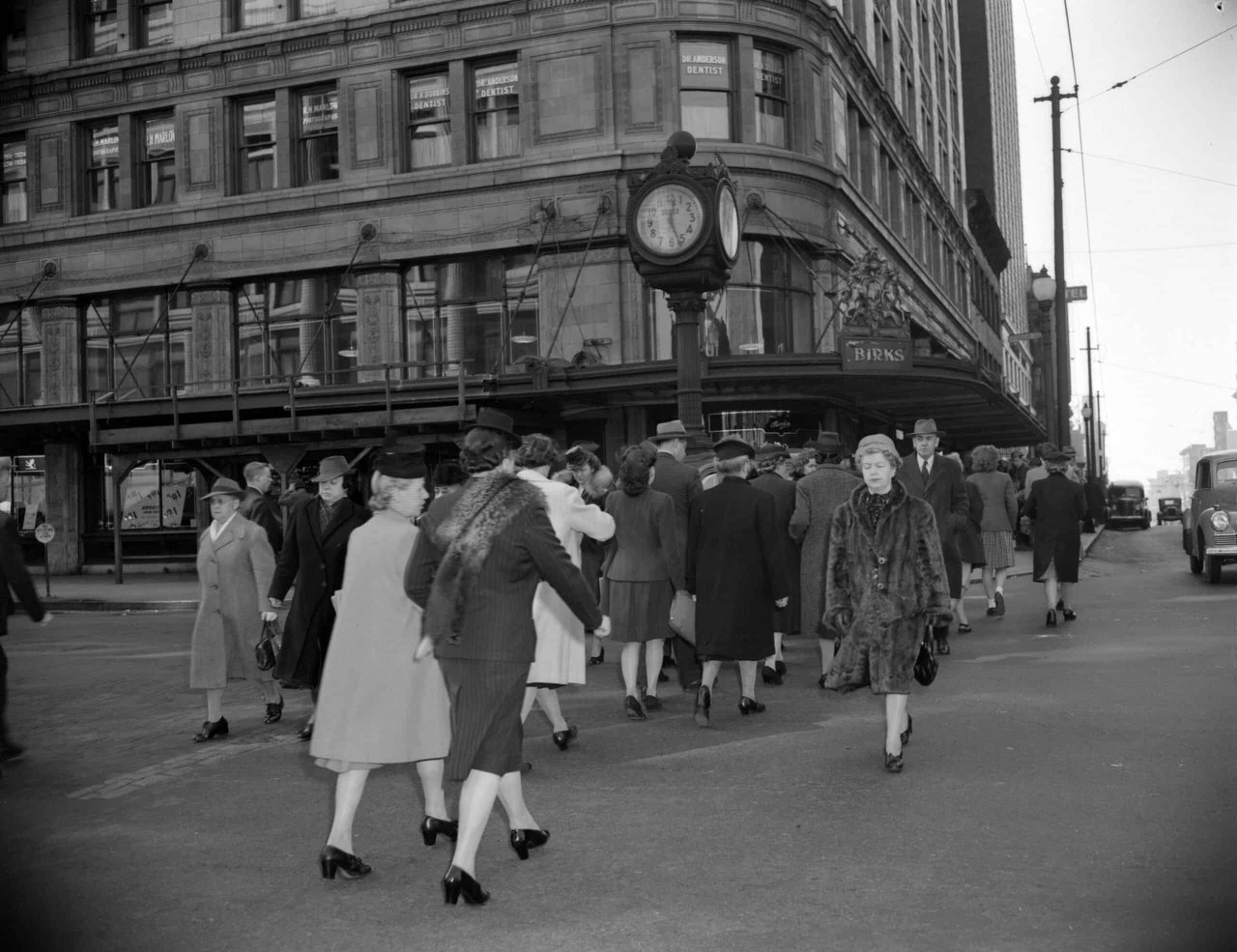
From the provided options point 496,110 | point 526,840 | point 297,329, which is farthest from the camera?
point 297,329

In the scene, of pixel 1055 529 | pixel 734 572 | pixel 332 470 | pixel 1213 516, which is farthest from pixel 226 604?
pixel 1213 516

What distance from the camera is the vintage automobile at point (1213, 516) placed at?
18.2 metres

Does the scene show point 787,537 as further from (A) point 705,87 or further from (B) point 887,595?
(A) point 705,87

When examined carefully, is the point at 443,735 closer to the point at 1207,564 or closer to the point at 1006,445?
the point at 1207,564

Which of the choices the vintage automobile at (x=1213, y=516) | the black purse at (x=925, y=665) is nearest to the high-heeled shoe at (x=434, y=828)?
the black purse at (x=925, y=665)

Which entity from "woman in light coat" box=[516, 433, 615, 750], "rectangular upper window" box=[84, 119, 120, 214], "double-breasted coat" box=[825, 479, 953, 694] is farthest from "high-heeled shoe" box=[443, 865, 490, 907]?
"rectangular upper window" box=[84, 119, 120, 214]

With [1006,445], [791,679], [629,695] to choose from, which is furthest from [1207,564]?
[1006,445]

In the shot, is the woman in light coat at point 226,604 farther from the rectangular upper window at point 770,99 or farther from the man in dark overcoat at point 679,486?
the rectangular upper window at point 770,99

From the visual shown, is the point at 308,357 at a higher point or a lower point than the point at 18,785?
higher

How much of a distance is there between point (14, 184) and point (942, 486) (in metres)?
27.8

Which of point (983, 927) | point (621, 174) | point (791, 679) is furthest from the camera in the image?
point (621, 174)

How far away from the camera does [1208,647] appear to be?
1163 cm

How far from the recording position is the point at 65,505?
31.2 metres

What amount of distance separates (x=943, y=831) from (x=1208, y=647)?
6.96 m
